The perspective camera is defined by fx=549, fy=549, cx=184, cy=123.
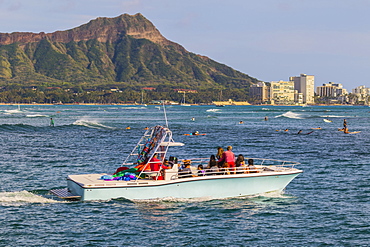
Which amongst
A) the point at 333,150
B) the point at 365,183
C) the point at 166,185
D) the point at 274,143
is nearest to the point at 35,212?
the point at 166,185

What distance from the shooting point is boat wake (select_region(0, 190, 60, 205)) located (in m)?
24.2

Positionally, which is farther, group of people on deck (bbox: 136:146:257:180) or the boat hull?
group of people on deck (bbox: 136:146:257:180)

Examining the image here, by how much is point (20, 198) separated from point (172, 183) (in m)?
7.15

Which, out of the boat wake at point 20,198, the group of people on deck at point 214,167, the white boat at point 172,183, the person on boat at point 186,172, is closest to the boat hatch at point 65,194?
the white boat at point 172,183

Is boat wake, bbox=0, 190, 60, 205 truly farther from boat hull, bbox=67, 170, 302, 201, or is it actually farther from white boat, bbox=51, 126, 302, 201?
boat hull, bbox=67, 170, 302, 201

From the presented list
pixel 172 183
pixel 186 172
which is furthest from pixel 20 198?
pixel 186 172

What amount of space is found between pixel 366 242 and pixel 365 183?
11762 millimetres

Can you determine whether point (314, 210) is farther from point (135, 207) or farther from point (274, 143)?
point (274, 143)

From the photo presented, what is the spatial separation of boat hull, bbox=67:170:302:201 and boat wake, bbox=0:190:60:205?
4.47 ft

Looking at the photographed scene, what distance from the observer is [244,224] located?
20984mm

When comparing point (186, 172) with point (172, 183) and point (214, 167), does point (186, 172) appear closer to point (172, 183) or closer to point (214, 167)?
point (172, 183)

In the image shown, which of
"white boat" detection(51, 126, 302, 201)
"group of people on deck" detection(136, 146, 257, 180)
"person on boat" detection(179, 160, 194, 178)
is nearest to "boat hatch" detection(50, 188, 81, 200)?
"white boat" detection(51, 126, 302, 201)

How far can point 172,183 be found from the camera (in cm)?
2294

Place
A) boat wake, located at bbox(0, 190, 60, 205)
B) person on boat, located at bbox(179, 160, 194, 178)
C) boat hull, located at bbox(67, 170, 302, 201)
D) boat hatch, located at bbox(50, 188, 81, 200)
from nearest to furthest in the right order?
boat hull, located at bbox(67, 170, 302, 201) < person on boat, located at bbox(179, 160, 194, 178) < boat hatch, located at bbox(50, 188, 81, 200) < boat wake, located at bbox(0, 190, 60, 205)
